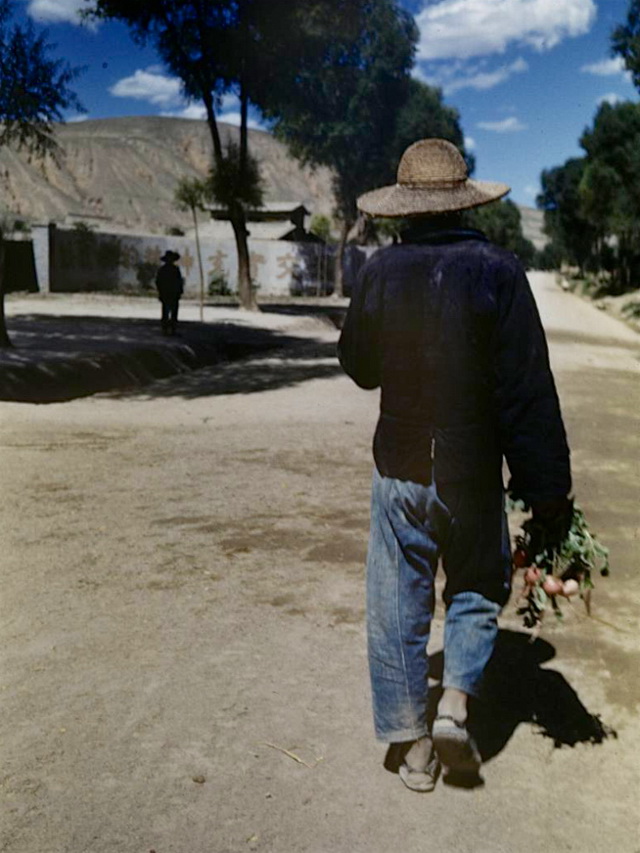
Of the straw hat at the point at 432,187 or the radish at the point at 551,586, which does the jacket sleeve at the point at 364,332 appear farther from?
the radish at the point at 551,586

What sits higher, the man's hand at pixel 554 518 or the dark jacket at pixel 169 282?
the dark jacket at pixel 169 282

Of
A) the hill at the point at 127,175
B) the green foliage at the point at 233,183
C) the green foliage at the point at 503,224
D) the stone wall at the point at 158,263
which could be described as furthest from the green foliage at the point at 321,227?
the green foliage at the point at 233,183

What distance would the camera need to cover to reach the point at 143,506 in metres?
6.39

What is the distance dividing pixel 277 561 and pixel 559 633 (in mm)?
1651

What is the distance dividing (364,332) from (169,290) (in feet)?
53.6

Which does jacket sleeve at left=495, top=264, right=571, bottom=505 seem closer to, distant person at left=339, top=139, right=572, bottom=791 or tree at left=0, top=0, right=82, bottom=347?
distant person at left=339, top=139, right=572, bottom=791

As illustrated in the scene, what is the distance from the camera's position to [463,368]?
272 cm

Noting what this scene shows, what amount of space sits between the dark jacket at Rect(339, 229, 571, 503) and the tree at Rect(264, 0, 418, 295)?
42.6 m

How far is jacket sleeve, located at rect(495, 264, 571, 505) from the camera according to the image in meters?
2.66

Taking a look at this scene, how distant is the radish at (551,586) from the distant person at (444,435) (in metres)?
0.13

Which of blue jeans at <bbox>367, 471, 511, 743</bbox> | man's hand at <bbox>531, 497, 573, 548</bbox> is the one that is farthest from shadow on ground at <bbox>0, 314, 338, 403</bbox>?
man's hand at <bbox>531, 497, 573, 548</bbox>

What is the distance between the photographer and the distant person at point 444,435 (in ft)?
8.82

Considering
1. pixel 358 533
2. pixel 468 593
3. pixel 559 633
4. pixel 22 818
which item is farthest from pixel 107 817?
pixel 358 533

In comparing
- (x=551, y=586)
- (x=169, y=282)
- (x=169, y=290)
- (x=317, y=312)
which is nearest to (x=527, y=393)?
(x=551, y=586)
